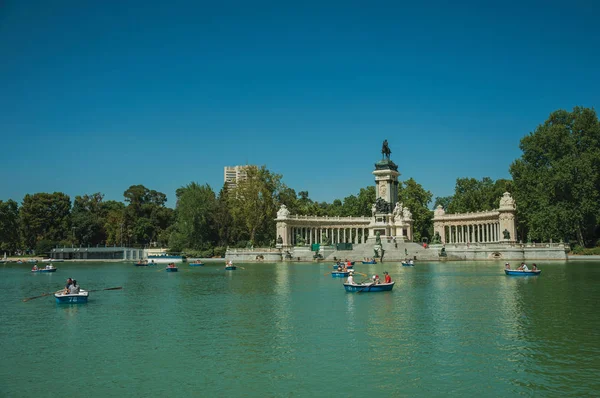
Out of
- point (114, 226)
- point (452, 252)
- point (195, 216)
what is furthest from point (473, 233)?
point (114, 226)

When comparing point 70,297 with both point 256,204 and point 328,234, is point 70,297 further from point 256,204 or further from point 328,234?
point 328,234

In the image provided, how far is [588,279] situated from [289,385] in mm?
33620

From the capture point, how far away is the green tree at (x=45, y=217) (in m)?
111

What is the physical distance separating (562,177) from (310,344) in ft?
198

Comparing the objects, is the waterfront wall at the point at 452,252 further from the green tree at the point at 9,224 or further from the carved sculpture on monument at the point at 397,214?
the green tree at the point at 9,224

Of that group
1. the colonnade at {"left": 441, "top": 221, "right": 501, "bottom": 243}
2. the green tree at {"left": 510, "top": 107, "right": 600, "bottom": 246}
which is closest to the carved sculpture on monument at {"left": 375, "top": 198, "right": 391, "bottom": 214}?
the colonnade at {"left": 441, "top": 221, "right": 501, "bottom": 243}

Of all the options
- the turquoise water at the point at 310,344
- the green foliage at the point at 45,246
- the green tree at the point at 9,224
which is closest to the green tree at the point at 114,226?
the green foliage at the point at 45,246

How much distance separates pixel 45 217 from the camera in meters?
113

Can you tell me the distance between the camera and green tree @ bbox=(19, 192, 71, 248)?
11138cm

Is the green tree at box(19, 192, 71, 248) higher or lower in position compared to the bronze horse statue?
lower

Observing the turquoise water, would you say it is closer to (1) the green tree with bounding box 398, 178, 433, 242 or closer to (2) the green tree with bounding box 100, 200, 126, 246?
(1) the green tree with bounding box 398, 178, 433, 242

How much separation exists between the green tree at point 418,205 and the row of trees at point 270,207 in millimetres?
192

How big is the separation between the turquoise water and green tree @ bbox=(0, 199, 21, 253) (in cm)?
7417

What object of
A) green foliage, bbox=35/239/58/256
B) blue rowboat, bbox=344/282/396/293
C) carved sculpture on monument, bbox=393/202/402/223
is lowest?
blue rowboat, bbox=344/282/396/293
